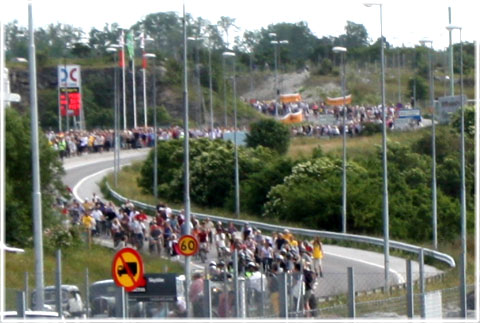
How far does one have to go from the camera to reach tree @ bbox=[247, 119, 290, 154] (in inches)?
2702

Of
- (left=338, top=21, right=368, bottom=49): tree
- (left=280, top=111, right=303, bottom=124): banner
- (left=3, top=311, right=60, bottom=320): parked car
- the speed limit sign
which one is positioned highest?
(left=338, top=21, right=368, bottom=49): tree

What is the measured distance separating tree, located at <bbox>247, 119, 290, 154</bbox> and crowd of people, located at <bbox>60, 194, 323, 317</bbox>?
74.4 ft

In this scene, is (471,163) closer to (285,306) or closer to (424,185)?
(424,185)

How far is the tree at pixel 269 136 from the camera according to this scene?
68.6 meters

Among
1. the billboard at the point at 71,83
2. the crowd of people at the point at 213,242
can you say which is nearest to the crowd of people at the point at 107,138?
the billboard at the point at 71,83

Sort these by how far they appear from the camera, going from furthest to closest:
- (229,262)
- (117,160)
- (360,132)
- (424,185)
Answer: (360,132) → (117,160) → (424,185) → (229,262)

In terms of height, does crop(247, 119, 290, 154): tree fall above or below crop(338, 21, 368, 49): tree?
below

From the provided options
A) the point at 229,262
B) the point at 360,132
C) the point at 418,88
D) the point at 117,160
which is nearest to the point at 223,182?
→ the point at 117,160

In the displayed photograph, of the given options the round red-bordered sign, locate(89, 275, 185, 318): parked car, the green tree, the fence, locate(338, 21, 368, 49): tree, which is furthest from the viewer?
locate(338, 21, 368, 49): tree

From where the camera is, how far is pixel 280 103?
10025 cm

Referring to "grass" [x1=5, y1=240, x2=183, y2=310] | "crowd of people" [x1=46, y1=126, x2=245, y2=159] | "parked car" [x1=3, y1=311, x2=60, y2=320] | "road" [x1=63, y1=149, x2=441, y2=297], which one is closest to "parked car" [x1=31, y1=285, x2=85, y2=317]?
"parked car" [x1=3, y1=311, x2=60, y2=320]

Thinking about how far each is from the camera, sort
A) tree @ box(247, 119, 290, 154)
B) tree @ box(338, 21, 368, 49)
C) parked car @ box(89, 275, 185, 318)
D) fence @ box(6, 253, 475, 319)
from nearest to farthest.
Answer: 1. fence @ box(6, 253, 475, 319)
2. parked car @ box(89, 275, 185, 318)
3. tree @ box(247, 119, 290, 154)
4. tree @ box(338, 21, 368, 49)

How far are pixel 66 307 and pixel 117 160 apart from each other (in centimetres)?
4674

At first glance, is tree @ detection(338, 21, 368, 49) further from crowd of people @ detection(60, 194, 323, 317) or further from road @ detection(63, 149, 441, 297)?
crowd of people @ detection(60, 194, 323, 317)
